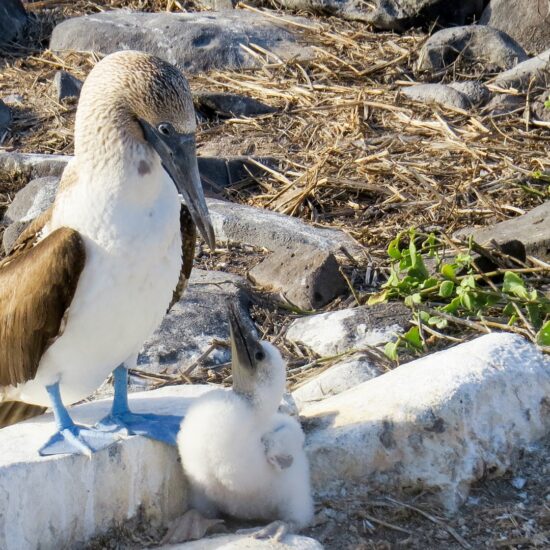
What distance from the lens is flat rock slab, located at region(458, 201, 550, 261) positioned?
561cm

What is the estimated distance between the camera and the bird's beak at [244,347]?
3705 mm

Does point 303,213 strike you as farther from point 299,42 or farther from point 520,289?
point 299,42

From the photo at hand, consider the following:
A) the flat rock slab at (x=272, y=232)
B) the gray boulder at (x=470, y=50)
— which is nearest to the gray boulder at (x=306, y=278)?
the flat rock slab at (x=272, y=232)


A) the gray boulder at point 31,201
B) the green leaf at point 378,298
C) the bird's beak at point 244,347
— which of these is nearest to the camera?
the bird's beak at point 244,347

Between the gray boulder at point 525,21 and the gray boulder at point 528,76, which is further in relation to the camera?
the gray boulder at point 525,21

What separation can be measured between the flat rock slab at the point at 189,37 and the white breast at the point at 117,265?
568 cm

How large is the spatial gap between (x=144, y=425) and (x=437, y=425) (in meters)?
0.98

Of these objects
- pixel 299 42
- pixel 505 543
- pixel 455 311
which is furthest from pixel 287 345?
pixel 299 42

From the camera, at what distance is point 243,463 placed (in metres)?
3.61

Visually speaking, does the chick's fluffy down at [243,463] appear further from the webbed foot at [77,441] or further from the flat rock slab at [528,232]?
the flat rock slab at [528,232]

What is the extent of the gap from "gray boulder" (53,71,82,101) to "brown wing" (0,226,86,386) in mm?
4994

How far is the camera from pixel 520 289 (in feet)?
16.4

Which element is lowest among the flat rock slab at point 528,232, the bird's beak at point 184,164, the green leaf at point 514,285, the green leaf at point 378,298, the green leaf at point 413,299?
the green leaf at point 378,298

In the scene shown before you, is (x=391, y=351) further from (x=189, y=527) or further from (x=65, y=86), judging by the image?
(x=65, y=86)
